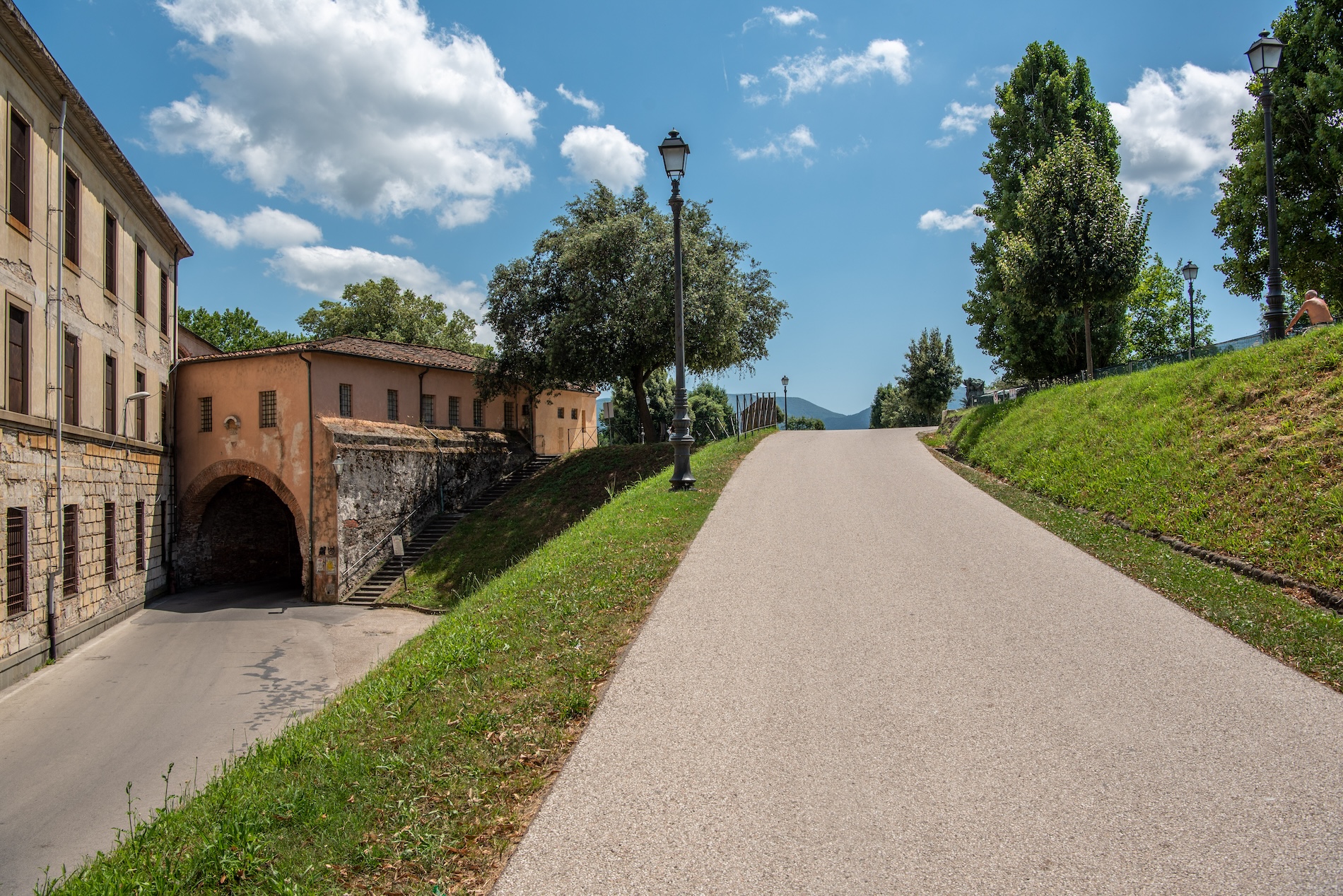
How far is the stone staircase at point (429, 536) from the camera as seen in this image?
74.9 feet

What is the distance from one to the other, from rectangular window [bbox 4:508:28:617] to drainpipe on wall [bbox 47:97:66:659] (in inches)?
37.8

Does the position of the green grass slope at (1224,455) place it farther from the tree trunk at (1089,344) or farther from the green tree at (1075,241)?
the green tree at (1075,241)

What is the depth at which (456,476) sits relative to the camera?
2770 cm

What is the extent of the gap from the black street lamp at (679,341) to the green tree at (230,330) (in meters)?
36.9

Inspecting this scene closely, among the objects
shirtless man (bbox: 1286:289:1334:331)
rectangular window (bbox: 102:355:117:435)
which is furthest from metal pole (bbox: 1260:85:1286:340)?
rectangular window (bbox: 102:355:117:435)

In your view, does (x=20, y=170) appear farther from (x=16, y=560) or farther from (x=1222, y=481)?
(x=1222, y=481)

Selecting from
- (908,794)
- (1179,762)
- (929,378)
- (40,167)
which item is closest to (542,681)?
(908,794)

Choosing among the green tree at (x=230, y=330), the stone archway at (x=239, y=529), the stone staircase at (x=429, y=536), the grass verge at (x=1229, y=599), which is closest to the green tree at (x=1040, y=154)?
the grass verge at (x=1229, y=599)

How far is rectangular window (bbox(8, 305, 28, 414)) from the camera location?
14.0m

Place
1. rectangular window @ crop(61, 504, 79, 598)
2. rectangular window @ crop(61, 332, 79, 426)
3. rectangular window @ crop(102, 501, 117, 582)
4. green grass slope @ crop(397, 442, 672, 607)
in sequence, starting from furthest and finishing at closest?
green grass slope @ crop(397, 442, 672, 607)
rectangular window @ crop(102, 501, 117, 582)
rectangular window @ crop(61, 332, 79, 426)
rectangular window @ crop(61, 504, 79, 598)

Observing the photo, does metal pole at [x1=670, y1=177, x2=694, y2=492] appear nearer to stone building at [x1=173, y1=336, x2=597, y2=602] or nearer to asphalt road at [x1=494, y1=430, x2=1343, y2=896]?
asphalt road at [x1=494, y1=430, x2=1343, y2=896]

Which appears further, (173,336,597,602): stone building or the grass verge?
(173,336,597,602): stone building

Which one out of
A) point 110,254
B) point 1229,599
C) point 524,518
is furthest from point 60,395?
point 1229,599

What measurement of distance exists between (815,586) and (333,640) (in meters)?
14.6
